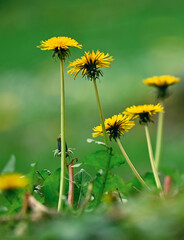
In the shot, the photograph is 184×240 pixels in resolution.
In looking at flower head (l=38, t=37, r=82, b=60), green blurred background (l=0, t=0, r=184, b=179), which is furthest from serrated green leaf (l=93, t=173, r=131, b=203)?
green blurred background (l=0, t=0, r=184, b=179)

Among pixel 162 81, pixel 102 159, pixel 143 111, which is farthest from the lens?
pixel 162 81

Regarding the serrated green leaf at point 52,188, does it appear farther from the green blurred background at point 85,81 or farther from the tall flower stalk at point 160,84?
the green blurred background at point 85,81

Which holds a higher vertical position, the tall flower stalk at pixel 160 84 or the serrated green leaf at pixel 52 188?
the tall flower stalk at pixel 160 84

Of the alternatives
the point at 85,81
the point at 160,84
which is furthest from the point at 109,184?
the point at 85,81

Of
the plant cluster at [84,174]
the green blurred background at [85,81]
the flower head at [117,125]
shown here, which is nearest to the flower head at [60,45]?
the plant cluster at [84,174]

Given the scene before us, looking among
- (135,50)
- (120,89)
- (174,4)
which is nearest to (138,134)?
(120,89)

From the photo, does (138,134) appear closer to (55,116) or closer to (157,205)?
(55,116)

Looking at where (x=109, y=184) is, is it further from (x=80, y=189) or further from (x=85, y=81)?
(x=85, y=81)

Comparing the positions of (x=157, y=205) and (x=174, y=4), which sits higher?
(x=174, y=4)
